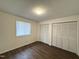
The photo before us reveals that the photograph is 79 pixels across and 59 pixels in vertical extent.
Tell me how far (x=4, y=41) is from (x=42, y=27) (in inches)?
128

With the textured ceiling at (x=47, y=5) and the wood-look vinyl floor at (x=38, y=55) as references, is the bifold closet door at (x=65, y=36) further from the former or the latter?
the textured ceiling at (x=47, y=5)

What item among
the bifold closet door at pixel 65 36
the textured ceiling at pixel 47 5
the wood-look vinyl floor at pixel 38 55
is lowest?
the wood-look vinyl floor at pixel 38 55

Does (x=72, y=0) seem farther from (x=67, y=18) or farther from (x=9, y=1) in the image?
(x=9, y=1)

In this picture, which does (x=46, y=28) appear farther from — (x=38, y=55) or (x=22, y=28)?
(x=38, y=55)

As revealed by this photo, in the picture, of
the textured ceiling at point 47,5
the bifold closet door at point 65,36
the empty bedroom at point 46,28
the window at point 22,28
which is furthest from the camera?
the window at point 22,28

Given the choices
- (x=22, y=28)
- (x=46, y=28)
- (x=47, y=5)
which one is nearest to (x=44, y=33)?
(x=46, y=28)

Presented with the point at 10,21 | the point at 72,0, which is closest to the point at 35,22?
the point at 10,21

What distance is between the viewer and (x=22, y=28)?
4477 millimetres

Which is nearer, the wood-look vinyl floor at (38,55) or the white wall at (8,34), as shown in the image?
the wood-look vinyl floor at (38,55)

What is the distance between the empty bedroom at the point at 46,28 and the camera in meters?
2.50

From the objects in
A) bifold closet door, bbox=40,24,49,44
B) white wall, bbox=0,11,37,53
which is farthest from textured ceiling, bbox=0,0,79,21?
bifold closet door, bbox=40,24,49,44

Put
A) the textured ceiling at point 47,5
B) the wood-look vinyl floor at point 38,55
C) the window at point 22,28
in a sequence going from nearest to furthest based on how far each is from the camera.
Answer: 1. the textured ceiling at point 47,5
2. the wood-look vinyl floor at point 38,55
3. the window at point 22,28

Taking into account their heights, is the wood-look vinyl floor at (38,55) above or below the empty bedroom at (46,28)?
below

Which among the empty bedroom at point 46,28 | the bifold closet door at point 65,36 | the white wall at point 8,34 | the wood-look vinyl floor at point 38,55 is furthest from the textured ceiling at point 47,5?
the wood-look vinyl floor at point 38,55
